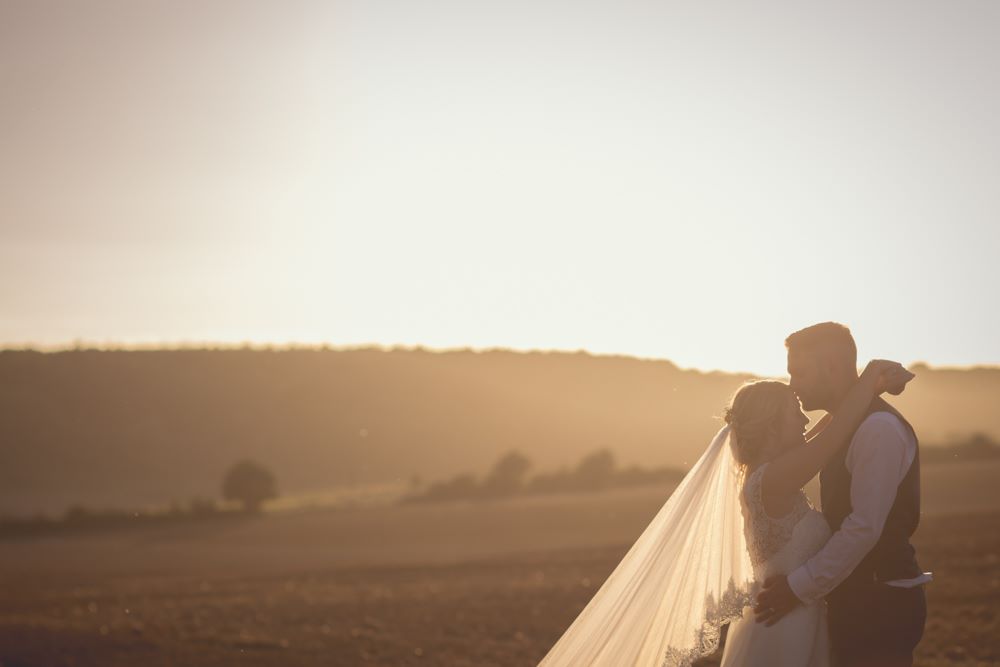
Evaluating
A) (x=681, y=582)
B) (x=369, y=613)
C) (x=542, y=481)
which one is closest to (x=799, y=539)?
(x=681, y=582)

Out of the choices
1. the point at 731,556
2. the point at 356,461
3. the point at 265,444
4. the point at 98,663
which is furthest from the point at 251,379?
the point at 731,556

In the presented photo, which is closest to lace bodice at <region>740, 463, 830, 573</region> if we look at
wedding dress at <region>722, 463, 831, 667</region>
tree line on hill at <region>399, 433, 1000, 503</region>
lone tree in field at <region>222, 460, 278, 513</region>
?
wedding dress at <region>722, 463, 831, 667</region>

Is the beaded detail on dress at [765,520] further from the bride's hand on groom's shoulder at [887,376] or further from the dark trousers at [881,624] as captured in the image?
the bride's hand on groom's shoulder at [887,376]

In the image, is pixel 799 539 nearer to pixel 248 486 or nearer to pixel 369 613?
pixel 369 613

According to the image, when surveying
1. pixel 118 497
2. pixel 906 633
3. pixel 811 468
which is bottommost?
pixel 118 497

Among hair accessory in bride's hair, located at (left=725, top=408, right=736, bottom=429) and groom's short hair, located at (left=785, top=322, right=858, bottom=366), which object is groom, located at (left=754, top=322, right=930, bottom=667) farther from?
hair accessory in bride's hair, located at (left=725, top=408, right=736, bottom=429)

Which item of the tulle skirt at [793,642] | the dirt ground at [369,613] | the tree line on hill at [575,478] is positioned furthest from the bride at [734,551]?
the tree line on hill at [575,478]

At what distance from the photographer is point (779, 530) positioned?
547 cm

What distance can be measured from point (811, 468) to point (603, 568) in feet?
61.6

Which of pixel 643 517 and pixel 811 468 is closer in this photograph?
pixel 811 468

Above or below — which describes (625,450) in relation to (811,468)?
below

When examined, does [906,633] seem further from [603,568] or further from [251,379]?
[251,379]

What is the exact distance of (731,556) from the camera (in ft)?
19.6

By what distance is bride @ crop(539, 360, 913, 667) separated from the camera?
5.32 m
